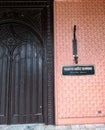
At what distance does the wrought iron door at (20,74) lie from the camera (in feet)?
13.3

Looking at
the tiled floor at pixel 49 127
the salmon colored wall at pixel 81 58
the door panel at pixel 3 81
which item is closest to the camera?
the tiled floor at pixel 49 127

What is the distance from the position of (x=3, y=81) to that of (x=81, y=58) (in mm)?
2021

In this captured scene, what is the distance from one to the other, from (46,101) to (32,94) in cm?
39

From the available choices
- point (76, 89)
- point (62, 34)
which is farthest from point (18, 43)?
point (76, 89)

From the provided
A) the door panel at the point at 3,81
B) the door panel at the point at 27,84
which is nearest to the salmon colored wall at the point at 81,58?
the door panel at the point at 27,84

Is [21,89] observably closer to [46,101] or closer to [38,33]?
[46,101]

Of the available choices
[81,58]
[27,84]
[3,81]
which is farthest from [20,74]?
[81,58]

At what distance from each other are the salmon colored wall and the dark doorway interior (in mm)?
212

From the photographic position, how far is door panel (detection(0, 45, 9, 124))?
403 centimetres

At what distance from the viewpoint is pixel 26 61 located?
4184 mm

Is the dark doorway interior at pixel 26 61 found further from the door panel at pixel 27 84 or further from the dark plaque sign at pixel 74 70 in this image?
the dark plaque sign at pixel 74 70

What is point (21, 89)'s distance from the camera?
13.5ft

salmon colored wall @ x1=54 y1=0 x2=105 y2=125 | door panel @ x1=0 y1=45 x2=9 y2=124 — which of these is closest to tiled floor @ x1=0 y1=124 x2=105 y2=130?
salmon colored wall @ x1=54 y1=0 x2=105 y2=125

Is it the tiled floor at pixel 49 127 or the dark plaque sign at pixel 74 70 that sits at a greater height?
the dark plaque sign at pixel 74 70
